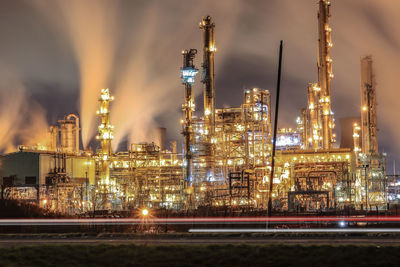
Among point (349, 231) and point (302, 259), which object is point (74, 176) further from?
point (302, 259)

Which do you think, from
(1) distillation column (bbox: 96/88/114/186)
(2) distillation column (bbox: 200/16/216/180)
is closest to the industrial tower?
(2) distillation column (bbox: 200/16/216/180)

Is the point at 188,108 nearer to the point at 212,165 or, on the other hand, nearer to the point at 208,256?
the point at 212,165

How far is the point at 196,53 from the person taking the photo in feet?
229

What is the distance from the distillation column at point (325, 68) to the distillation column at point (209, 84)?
18457 mm

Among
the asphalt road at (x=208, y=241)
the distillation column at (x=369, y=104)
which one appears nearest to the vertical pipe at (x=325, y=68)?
the distillation column at (x=369, y=104)

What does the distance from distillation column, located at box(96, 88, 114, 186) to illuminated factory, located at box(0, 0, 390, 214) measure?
0.13 meters

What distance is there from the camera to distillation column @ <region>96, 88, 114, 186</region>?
72.6 m

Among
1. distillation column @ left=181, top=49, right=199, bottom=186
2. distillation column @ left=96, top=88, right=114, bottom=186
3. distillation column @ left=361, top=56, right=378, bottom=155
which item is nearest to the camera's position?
distillation column @ left=181, top=49, right=199, bottom=186

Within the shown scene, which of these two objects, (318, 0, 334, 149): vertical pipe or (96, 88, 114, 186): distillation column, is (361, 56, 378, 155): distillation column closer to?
(318, 0, 334, 149): vertical pipe

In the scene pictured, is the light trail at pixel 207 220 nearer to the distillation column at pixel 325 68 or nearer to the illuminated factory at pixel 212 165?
the illuminated factory at pixel 212 165

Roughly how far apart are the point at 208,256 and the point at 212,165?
48083 millimetres

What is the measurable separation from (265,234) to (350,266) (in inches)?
376

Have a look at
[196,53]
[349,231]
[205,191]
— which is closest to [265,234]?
[349,231]

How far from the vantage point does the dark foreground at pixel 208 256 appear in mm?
20328
